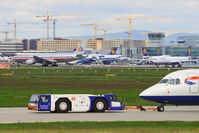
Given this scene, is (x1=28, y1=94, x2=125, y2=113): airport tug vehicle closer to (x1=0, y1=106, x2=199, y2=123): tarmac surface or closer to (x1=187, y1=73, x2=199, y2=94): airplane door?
(x1=0, y1=106, x2=199, y2=123): tarmac surface

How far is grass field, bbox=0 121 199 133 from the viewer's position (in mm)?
30589

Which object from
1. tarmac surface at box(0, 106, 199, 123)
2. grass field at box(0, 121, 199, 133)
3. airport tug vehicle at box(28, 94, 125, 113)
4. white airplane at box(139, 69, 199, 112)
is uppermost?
white airplane at box(139, 69, 199, 112)

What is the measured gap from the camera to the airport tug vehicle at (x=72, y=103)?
41344 millimetres

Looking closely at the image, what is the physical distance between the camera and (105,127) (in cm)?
3247

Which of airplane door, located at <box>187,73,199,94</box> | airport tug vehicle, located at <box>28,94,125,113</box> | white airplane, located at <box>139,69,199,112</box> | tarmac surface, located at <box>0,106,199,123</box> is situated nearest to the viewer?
tarmac surface, located at <box>0,106,199,123</box>

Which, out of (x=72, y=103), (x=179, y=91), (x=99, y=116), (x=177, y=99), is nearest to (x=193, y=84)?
(x=179, y=91)

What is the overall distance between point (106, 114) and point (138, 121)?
17.8ft

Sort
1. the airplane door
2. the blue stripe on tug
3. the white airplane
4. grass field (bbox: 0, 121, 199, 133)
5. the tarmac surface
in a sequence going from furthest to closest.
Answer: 1. the blue stripe on tug
2. the white airplane
3. the airplane door
4. the tarmac surface
5. grass field (bbox: 0, 121, 199, 133)

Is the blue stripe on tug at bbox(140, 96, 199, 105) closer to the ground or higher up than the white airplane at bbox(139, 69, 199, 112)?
closer to the ground

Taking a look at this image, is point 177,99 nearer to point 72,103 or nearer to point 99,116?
point 99,116

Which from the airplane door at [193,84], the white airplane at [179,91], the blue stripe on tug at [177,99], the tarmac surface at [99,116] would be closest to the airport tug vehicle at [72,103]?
→ the tarmac surface at [99,116]

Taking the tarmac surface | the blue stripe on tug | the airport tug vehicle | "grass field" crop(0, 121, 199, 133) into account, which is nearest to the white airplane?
the blue stripe on tug

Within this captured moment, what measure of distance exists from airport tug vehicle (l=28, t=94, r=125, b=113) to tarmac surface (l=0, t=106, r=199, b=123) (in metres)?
0.43

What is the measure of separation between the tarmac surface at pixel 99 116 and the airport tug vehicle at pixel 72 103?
0.43m
